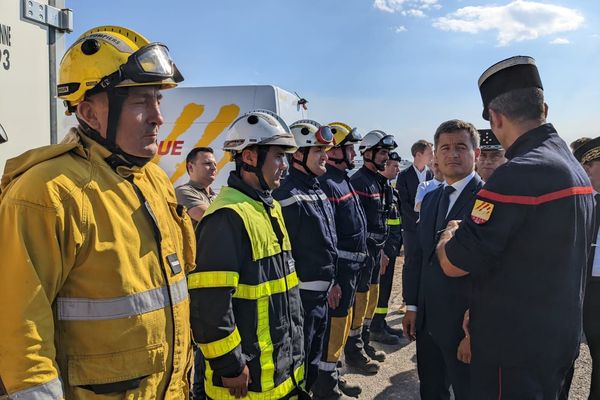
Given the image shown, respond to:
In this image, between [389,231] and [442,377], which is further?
[389,231]

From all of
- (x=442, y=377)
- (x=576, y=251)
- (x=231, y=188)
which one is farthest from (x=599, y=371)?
(x=231, y=188)

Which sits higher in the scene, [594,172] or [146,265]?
[594,172]

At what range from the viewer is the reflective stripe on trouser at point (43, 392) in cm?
126

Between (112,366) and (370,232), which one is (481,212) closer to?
(112,366)

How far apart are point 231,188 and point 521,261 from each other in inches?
63.7

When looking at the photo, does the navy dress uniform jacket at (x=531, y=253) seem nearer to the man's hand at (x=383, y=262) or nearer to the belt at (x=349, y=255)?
the belt at (x=349, y=255)

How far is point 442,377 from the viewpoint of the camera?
3273 mm

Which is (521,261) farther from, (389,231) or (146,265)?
(389,231)

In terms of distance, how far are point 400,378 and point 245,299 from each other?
3.15 meters

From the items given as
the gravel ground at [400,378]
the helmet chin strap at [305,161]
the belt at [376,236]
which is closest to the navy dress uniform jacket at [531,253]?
the helmet chin strap at [305,161]

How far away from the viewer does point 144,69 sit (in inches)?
67.7

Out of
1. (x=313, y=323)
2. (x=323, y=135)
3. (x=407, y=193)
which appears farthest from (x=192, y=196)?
(x=407, y=193)

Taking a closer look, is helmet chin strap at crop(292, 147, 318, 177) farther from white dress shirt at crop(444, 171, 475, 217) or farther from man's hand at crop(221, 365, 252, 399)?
man's hand at crop(221, 365, 252, 399)

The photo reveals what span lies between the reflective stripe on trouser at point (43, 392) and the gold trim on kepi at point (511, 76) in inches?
90.6
